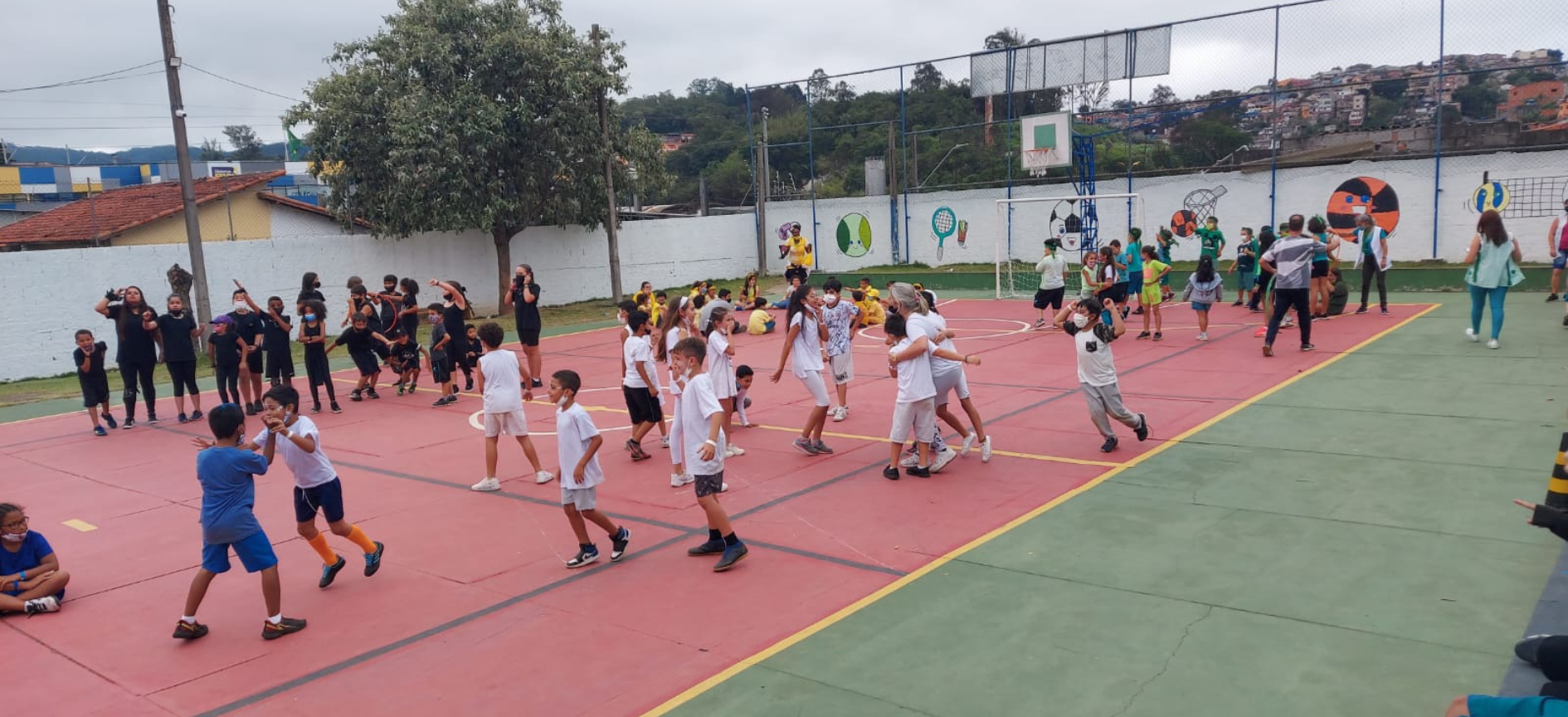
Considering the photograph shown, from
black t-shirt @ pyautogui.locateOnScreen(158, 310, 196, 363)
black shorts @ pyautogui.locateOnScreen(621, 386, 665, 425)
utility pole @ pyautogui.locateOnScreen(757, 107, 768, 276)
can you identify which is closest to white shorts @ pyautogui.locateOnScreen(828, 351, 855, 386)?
black shorts @ pyautogui.locateOnScreen(621, 386, 665, 425)

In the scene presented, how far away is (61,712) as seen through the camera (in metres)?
5.64

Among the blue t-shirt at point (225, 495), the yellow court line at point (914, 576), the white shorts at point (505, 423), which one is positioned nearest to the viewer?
the yellow court line at point (914, 576)

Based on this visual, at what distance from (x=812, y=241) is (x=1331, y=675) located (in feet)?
99.4

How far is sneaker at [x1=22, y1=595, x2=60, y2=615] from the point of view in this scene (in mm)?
7145

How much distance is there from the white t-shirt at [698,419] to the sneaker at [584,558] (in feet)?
3.10

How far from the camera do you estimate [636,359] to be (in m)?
10.1

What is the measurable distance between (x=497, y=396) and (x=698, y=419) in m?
2.94

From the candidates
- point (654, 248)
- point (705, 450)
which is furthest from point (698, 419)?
point (654, 248)

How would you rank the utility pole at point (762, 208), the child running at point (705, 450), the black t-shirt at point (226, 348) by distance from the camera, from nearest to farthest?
the child running at point (705, 450) < the black t-shirt at point (226, 348) < the utility pole at point (762, 208)

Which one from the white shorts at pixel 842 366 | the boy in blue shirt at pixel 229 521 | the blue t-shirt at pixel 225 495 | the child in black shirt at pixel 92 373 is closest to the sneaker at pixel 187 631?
the boy in blue shirt at pixel 229 521

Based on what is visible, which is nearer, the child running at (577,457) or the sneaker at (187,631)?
the sneaker at (187,631)

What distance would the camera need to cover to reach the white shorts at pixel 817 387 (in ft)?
34.0

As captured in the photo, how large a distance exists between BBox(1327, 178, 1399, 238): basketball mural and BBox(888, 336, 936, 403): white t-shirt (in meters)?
19.7

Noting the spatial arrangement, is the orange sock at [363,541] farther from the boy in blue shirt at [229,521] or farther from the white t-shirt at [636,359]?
the white t-shirt at [636,359]
